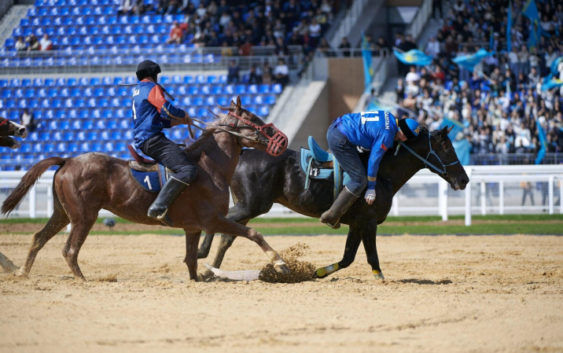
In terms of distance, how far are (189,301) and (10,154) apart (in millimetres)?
22215

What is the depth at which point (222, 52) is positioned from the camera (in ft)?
97.2

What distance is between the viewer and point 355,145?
32.8ft

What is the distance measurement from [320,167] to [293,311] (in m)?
3.20

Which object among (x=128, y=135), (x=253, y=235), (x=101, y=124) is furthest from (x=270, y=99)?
(x=253, y=235)

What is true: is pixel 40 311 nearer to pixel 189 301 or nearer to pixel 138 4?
pixel 189 301

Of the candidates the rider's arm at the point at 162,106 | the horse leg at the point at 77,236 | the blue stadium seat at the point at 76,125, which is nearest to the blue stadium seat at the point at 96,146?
the blue stadium seat at the point at 76,125

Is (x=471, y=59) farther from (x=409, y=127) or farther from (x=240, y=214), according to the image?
(x=240, y=214)

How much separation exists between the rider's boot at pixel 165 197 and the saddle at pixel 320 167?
1.80 m

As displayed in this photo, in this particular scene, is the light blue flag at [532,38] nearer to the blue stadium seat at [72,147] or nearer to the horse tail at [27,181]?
the blue stadium seat at [72,147]

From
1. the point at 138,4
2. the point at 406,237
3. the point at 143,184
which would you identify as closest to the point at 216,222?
the point at 143,184

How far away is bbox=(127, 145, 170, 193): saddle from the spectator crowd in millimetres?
15766

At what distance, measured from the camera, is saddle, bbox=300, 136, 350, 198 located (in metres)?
10.2

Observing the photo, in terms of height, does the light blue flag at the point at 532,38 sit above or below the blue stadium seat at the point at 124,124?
above

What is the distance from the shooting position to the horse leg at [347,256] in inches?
396
